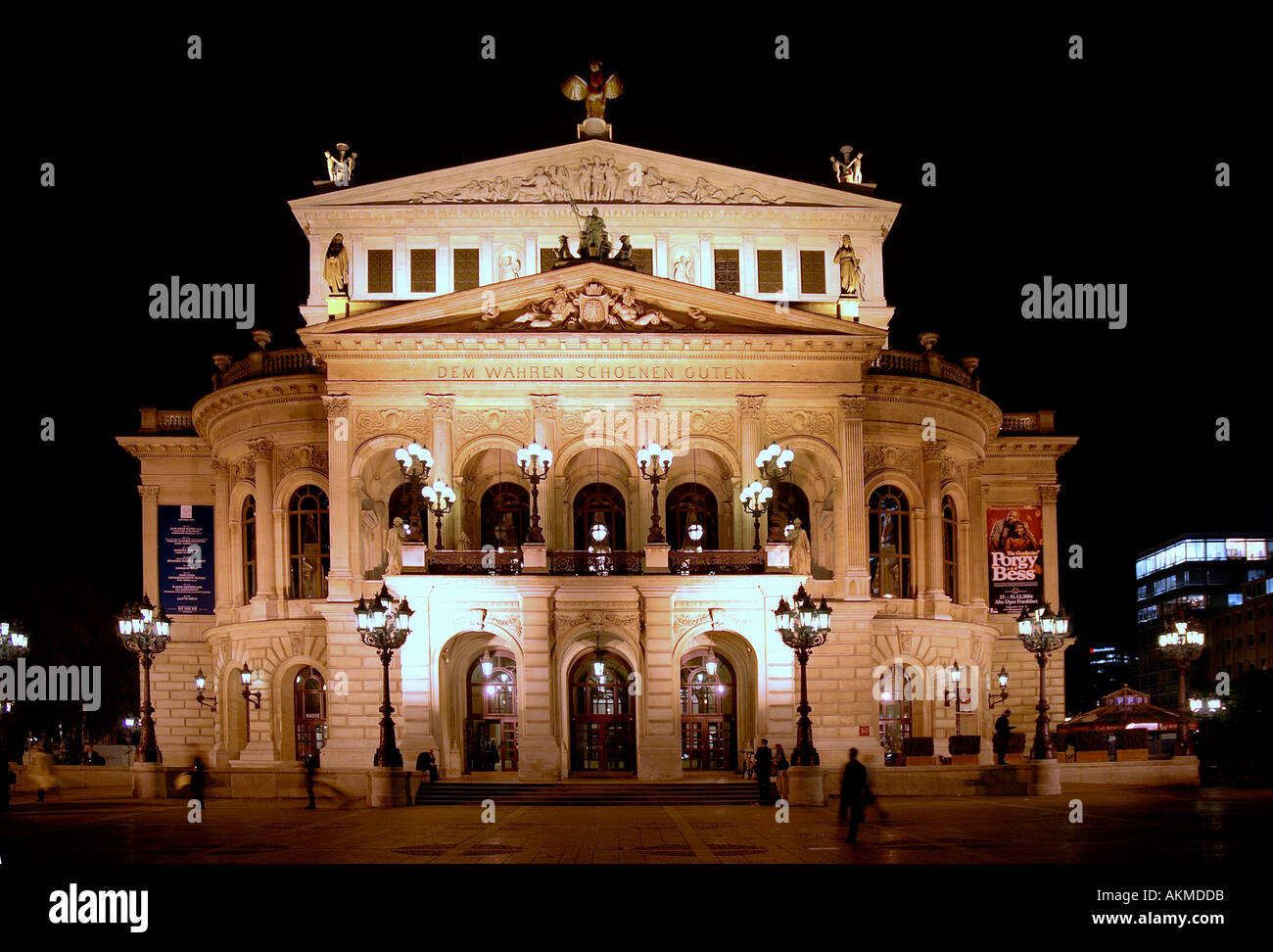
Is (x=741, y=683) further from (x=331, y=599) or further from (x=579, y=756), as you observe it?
(x=331, y=599)

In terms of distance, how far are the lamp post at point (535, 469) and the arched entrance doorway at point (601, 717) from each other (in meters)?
4.63

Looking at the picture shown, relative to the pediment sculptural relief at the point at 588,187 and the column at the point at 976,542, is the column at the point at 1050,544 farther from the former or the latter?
the pediment sculptural relief at the point at 588,187

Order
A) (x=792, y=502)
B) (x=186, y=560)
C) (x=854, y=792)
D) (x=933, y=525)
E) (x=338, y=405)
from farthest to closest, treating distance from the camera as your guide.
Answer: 1. (x=186, y=560)
2. (x=933, y=525)
3. (x=792, y=502)
4. (x=338, y=405)
5. (x=854, y=792)

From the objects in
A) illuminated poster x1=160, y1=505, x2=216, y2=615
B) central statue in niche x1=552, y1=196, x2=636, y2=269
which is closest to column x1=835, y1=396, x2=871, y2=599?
central statue in niche x1=552, y1=196, x2=636, y2=269

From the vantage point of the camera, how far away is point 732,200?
5809 centimetres

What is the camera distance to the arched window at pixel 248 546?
190ft

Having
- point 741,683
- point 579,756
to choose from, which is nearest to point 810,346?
point 741,683

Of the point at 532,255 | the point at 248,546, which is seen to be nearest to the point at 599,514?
Result: the point at 532,255

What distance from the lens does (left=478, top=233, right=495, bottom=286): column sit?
188 ft

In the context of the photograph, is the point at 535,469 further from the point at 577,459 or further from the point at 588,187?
the point at 588,187

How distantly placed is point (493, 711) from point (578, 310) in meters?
Answer: 12.7

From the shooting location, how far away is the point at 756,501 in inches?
1919

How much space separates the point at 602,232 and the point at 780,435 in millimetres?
8500

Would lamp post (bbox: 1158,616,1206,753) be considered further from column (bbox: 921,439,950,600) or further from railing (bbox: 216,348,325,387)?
railing (bbox: 216,348,325,387)
